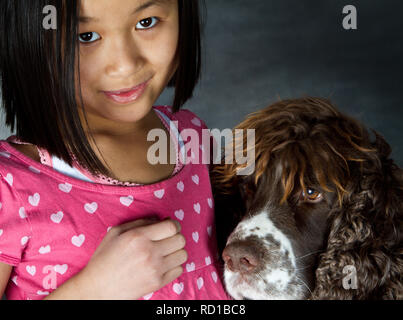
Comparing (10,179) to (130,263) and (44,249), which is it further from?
(130,263)

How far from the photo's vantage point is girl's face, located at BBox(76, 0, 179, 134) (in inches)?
55.2

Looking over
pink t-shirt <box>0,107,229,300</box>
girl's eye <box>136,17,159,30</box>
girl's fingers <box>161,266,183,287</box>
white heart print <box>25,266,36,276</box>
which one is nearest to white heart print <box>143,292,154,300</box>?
pink t-shirt <box>0,107,229,300</box>

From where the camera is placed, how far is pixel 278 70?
11.5ft

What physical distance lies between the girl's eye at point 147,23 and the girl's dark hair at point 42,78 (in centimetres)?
21

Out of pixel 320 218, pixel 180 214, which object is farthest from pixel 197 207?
pixel 320 218

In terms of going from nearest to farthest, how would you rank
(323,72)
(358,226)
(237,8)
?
1. (358,226)
2. (237,8)
3. (323,72)

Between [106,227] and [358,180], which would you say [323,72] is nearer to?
[358,180]

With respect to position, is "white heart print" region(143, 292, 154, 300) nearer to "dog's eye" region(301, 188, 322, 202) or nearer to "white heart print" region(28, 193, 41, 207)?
"white heart print" region(28, 193, 41, 207)

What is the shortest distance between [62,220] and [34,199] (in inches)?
4.0

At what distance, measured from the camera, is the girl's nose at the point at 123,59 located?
56.7 inches

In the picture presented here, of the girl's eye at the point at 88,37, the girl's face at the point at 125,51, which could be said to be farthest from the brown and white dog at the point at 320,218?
the girl's eye at the point at 88,37

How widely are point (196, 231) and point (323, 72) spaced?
6.93 feet

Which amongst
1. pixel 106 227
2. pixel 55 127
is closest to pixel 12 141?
pixel 55 127

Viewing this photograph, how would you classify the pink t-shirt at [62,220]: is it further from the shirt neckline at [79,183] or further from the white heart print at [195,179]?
the white heart print at [195,179]
